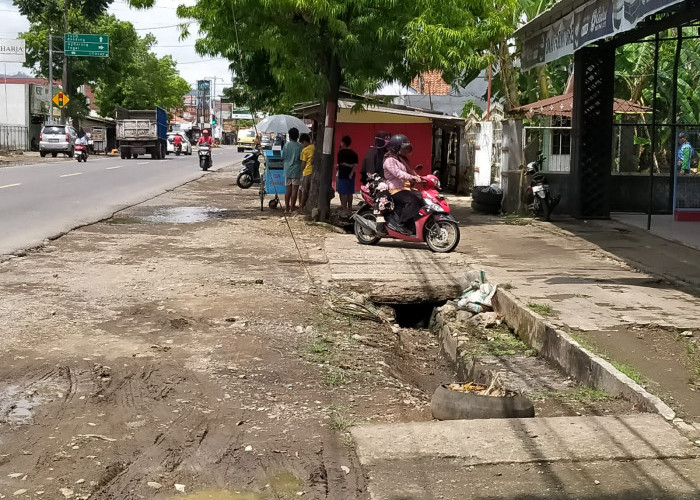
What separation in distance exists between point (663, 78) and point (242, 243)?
47.5 feet

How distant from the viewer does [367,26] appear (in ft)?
50.1

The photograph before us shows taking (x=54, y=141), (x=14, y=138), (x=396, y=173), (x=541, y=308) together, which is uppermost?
(x=14, y=138)

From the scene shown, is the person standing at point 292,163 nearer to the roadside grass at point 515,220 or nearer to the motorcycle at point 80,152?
the roadside grass at point 515,220

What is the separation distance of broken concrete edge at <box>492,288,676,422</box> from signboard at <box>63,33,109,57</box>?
4405 cm

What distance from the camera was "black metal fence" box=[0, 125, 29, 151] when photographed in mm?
54406

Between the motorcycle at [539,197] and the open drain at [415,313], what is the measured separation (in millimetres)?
7927

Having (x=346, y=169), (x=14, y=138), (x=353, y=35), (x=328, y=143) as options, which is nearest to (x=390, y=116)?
(x=346, y=169)

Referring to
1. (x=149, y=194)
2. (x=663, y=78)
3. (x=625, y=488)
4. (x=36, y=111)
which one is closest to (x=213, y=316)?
(x=625, y=488)

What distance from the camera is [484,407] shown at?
521cm

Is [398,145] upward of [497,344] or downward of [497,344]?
upward

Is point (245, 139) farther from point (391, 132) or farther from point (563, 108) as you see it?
point (563, 108)

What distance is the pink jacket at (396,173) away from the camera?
12.5m

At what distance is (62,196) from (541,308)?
1448cm

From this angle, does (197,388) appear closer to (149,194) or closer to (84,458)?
(84,458)
